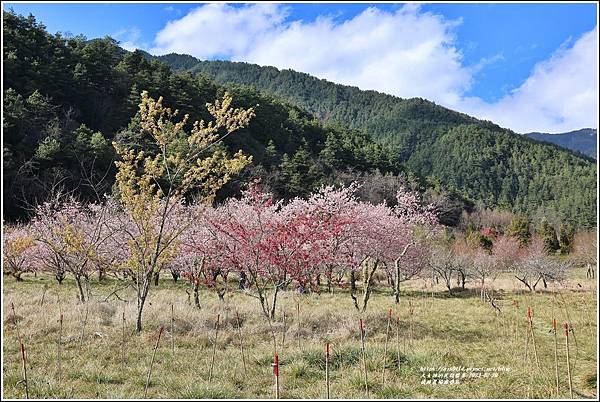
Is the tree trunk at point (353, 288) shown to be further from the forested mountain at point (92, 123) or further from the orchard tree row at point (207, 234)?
the forested mountain at point (92, 123)

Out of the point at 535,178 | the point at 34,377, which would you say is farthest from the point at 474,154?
the point at 34,377

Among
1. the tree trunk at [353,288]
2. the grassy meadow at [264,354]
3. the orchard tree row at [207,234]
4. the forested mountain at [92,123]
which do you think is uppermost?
the forested mountain at [92,123]

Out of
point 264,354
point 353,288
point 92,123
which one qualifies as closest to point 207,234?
point 353,288

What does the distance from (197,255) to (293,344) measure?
9416 millimetres

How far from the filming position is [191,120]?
4588 cm

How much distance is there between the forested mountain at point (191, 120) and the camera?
31.0 metres

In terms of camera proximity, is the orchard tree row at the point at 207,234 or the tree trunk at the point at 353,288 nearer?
the orchard tree row at the point at 207,234

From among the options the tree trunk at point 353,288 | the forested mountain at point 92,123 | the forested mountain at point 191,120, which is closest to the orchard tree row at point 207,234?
the tree trunk at point 353,288

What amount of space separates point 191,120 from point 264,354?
4114cm

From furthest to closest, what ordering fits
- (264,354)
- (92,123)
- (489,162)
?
(489,162) < (92,123) < (264,354)

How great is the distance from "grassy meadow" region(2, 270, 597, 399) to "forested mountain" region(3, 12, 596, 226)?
660cm

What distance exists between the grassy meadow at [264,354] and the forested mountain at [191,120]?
21.6 ft

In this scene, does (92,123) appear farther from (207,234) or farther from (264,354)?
(264,354)

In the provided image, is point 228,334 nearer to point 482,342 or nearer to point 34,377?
point 34,377
